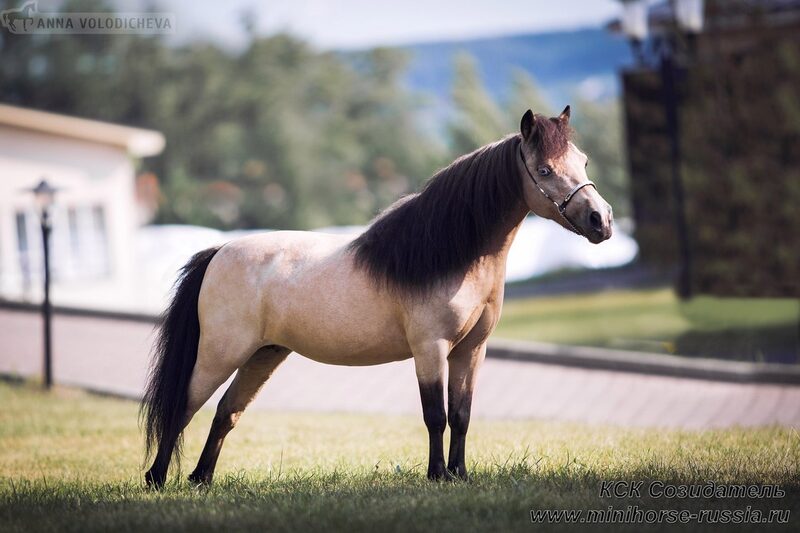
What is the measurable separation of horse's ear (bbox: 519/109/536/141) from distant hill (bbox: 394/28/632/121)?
3190 cm

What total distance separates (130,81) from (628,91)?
36785 millimetres

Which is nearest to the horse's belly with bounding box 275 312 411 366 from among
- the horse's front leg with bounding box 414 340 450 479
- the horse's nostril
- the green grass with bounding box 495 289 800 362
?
the horse's front leg with bounding box 414 340 450 479

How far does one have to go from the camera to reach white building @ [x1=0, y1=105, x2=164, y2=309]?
21219 millimetres

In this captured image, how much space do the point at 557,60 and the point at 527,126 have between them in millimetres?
38196

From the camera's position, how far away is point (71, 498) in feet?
18.1

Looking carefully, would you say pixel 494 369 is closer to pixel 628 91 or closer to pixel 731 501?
pixel 628 91

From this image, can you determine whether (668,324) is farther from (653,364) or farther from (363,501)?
(363,501)

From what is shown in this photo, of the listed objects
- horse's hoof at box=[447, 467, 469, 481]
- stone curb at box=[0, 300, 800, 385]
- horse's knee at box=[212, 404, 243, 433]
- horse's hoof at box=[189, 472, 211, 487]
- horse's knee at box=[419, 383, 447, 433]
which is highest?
horse's knee at box=[419, 383, 447, 433]

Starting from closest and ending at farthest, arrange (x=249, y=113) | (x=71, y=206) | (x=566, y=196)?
(x=566, y=196) < (x=71, y=206) < (x=249, y=113)

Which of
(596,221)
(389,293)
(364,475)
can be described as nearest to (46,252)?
(364,475)

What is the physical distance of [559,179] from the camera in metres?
5.08

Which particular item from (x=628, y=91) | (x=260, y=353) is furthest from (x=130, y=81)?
(x=260, y=353)

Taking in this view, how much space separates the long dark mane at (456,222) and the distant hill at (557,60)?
31816 millimetres

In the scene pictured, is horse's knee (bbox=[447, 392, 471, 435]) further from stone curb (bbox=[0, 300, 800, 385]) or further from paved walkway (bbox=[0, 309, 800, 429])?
stone curb (bbox=[0, 300, 800, 385])
